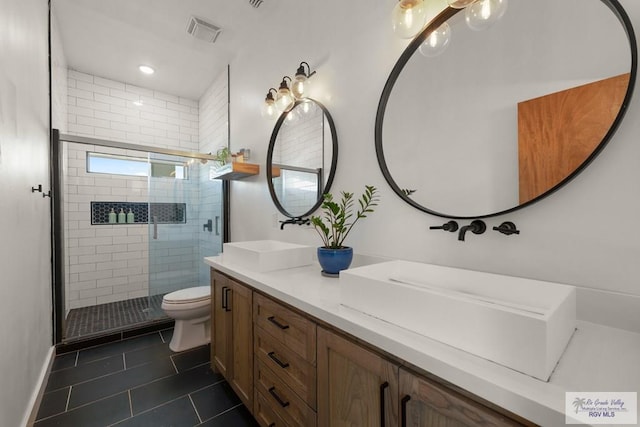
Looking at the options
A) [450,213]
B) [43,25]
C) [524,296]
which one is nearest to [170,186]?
[43,25]

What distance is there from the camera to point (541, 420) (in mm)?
460

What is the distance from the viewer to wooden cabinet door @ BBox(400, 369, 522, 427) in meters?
0.54

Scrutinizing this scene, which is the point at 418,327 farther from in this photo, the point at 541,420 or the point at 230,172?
the point at 230,172

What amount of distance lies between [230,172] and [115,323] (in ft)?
6.22

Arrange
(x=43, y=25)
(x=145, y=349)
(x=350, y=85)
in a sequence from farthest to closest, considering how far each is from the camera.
Result: 1. (x=145, y=349)
2. (x=43, y=25)
3. (x=350, y=85)

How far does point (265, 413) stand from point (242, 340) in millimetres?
355

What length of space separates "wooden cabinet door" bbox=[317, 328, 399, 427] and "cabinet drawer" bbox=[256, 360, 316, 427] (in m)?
0.09

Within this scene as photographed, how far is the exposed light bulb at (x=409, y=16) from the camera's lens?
108 centimetres

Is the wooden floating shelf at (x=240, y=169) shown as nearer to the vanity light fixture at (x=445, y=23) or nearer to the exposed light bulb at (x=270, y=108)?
the exposed light bulb at (x=270, y=108)

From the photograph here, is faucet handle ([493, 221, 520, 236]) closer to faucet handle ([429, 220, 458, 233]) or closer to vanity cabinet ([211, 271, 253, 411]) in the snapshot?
faucet handle ([429, 220, 458, 233])

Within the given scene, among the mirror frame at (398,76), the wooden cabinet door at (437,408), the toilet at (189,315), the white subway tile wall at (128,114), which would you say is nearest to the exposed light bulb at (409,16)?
the mirror frame at (398,76)

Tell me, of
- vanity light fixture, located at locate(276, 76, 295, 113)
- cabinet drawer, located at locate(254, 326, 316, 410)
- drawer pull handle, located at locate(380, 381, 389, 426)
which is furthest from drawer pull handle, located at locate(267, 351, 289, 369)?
vanity light fixture, located at locate(276, 76, 295, 113)

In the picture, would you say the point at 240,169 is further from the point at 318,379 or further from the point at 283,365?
the point at 318,379

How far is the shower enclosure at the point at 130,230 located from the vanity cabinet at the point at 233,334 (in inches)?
48.3
